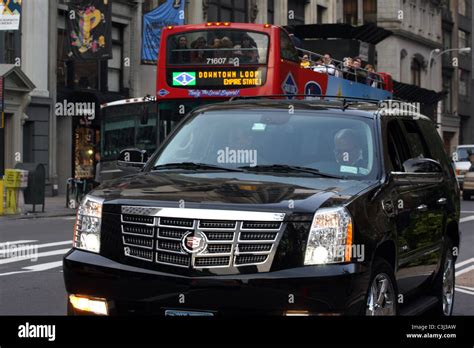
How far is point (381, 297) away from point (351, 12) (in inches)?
2272

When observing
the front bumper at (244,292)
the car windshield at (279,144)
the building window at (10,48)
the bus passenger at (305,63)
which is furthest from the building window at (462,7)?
the front bumper at (244,292)

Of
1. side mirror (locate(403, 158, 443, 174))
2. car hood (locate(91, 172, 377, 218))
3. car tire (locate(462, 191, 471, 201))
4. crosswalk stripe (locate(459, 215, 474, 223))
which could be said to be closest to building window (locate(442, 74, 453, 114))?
car tire (locate(462, 191, 471, 201))

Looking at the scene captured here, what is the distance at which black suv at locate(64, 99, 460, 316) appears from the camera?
19.2 feet

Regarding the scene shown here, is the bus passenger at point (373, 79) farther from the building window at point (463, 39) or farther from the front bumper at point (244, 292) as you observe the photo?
the building window at point (463, 39)

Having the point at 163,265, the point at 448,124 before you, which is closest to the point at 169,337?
the point at 163,265

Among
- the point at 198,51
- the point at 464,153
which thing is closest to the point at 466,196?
the point at 464,153

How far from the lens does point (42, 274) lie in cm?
1240

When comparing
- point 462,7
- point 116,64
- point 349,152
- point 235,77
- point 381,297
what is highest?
point 462,7

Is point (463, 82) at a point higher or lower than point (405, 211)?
higher

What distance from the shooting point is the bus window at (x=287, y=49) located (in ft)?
62.2

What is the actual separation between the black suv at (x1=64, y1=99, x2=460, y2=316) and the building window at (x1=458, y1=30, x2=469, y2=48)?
7541 cm

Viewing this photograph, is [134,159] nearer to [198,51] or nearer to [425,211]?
[425,211]

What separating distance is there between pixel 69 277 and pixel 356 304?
6.36ft

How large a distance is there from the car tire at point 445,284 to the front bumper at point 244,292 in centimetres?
280
